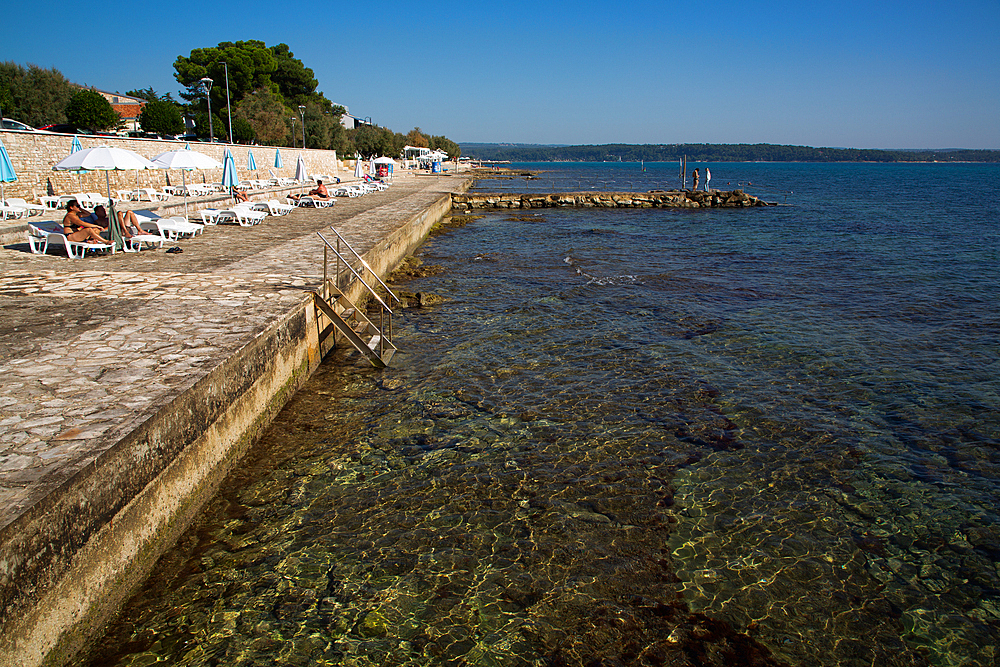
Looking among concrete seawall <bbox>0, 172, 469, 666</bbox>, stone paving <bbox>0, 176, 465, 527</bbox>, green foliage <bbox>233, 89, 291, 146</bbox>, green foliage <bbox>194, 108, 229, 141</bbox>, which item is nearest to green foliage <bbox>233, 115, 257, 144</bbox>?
green foliage <bbox>194, 108, 229, 141</bbox>

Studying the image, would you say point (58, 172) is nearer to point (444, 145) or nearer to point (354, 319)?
point (354, 319)

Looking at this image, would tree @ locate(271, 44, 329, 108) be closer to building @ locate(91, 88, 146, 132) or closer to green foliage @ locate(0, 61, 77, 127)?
building @ locate(91, 88, 146, 132)

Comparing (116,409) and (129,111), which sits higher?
(129,111)

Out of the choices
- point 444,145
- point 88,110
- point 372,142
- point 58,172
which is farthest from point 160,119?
point 444,145

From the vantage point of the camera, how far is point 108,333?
20.2 feet

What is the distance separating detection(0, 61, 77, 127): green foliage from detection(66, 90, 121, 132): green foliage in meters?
2.76

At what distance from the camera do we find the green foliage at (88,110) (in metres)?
36.1

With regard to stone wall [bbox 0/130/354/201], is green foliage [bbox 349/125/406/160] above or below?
above

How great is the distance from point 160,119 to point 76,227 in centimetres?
3441

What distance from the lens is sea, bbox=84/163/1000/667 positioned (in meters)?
3.68

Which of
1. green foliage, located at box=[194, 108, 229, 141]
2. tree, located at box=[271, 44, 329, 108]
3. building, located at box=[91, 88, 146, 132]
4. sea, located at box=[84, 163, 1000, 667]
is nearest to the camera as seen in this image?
sea, located at box=[84, 163, 1000, 667]

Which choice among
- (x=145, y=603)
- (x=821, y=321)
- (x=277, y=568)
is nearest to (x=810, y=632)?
(x=277, y=568)

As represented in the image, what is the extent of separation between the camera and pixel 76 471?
3.29 m

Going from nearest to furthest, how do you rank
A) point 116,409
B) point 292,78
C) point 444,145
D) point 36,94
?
point 116,409, point 36,94, point 292,78, point 444,145
